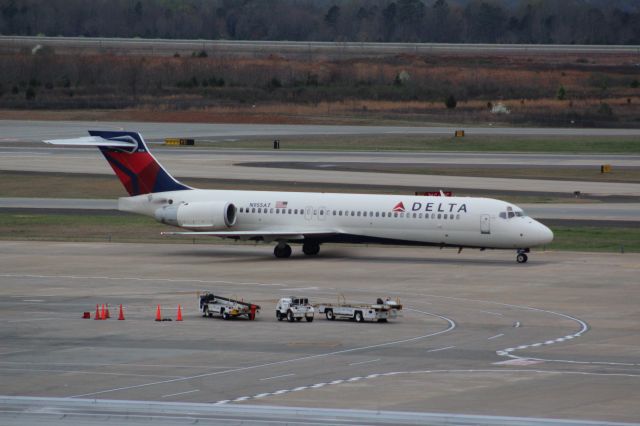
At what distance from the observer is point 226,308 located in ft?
128

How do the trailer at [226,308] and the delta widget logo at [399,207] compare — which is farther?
the delta widget logo at [399,207]

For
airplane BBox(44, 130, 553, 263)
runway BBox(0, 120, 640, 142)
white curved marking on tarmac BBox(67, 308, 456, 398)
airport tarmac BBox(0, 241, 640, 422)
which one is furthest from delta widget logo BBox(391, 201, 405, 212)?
runway BBox(0, 120, 640, 142)

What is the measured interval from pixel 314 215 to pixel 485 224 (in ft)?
26.5

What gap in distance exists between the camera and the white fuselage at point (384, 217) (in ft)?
172

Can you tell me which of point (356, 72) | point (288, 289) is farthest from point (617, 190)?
point (356, 72)

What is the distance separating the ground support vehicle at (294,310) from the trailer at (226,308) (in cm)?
95

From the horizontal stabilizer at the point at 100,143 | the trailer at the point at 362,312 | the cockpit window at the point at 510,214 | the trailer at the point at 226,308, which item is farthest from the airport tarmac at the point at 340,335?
the horizontal stabilizer at the point at 100,143

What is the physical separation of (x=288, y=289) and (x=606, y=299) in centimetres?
1167

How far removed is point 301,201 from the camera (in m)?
56.2

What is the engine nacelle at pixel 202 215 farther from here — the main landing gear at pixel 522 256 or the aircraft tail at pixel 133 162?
the main landing gear at pixel 522 256

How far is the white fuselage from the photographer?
52.5 metres

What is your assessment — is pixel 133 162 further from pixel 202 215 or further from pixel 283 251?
pixel 283 251

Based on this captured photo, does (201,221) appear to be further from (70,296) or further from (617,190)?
(617,190)

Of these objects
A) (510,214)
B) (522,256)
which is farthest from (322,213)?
(522,256)
